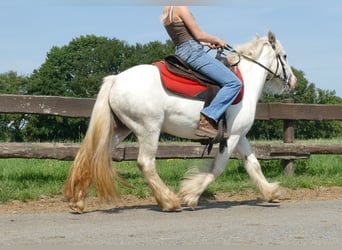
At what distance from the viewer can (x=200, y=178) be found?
7.55m

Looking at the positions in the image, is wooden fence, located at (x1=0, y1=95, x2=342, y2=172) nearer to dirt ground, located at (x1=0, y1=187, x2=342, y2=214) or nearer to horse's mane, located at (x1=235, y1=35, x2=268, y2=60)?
dirt ground, located at (x1=0, y1=187, x2=342, y2=214)

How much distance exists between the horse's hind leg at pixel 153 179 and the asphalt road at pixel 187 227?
149 mm

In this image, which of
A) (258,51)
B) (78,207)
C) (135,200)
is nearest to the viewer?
(78,207)

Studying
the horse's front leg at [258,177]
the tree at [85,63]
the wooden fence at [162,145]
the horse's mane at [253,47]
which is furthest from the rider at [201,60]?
the tree at [85,63]

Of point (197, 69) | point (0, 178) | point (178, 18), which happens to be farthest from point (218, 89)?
point (0, 178)

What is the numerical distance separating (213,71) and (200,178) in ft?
4.30

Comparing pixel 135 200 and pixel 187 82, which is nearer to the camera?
pixel 187 82

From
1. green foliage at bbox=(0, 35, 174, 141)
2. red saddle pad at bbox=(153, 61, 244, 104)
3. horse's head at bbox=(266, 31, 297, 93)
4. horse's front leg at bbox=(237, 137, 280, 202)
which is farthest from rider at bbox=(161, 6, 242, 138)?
green foliage at bbox=(0, 35, 174, 141)

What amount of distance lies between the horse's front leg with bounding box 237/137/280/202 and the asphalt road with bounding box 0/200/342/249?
0.18 m

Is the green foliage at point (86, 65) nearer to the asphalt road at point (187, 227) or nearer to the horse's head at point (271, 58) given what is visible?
the horse's head at point (271, 58)

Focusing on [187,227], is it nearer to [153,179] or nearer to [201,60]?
[153,179]

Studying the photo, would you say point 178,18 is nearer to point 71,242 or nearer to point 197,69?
point 197,69

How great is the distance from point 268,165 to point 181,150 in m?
Answer: 2.17

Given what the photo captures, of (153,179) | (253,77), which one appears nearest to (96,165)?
(153,179)
